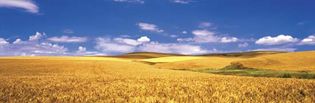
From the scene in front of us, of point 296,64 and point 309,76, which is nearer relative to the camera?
point 309,76

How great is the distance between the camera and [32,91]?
18.4m

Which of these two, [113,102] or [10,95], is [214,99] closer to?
[113,102]

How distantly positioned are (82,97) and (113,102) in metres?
1.97

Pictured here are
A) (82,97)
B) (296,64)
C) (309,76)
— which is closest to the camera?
(82,97)

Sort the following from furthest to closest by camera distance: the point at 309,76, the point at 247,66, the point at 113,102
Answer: the point at 247,66
the point at 309,76
the point at 113,102

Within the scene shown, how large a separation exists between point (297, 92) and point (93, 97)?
8650 millimetres

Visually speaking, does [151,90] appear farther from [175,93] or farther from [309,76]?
[309,76]

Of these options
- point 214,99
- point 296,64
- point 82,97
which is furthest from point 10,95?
point 296,64

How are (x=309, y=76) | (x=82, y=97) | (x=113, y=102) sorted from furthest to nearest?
1. (x=309, y=76)
2. (x=82, y=97)
3. (x=113, y=102)

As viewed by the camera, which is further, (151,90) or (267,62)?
(267,62)

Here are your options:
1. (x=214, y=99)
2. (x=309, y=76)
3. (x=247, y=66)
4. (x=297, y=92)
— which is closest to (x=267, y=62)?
(x=247, y=66)

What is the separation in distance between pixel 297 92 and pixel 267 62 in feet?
103

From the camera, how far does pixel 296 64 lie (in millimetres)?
44562

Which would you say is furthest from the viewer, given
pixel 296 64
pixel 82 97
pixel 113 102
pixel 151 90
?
pixel 296 64
